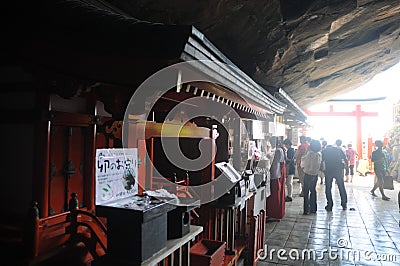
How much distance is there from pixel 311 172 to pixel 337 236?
5.66 feet

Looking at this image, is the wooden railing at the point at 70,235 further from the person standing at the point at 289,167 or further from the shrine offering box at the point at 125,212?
the person standing at the point at 289,167

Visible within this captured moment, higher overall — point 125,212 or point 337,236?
point 125,212

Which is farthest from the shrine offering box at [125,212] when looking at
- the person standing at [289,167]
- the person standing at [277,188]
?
the person standing at [289,167]

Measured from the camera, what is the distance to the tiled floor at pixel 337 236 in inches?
181

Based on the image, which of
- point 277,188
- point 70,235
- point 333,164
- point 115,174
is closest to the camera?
point 115,174

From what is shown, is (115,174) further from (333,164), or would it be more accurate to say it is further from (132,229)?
(333,164)

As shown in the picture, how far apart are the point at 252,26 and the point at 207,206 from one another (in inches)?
122

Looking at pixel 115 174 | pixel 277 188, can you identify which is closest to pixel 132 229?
pixel 115 174

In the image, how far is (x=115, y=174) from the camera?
2.03m

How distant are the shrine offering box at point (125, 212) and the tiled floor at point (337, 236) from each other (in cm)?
306

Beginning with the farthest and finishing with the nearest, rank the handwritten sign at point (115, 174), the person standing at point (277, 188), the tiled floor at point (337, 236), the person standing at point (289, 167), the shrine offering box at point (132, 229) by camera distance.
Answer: the person standing at point (289, 167) → the person standing at point (277, 188) → the tiled floor at point (337, 236) → the handwritten sign at point (115, 174) → the shrine offering box at point (132, 229)

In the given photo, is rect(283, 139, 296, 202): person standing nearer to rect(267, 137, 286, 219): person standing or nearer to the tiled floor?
the tiled floor

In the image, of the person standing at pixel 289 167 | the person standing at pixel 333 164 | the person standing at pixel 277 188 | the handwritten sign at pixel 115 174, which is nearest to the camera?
the handwritten sign at pixel 115 174

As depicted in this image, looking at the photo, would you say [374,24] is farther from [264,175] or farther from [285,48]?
[264,175]
